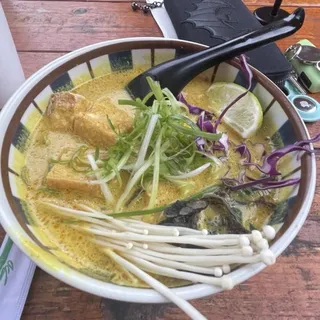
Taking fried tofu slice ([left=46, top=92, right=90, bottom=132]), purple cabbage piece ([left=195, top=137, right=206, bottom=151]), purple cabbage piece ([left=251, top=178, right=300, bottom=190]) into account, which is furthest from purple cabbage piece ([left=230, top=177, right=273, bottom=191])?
fried tofu slice ([left=46, top=92, right=90, bottom=132])

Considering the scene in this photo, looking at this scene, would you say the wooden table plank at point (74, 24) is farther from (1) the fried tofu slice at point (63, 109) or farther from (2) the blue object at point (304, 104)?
(1) the fried tofu slice at point (63, 109)

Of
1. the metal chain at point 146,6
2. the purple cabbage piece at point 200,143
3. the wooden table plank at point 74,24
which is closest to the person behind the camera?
the purple cabbage piece at point 200,143

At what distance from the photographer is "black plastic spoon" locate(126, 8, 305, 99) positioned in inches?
33.3

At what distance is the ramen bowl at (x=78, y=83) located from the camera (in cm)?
52

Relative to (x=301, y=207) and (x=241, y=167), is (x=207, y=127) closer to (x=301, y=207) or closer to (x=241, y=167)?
(x=241, y=167)

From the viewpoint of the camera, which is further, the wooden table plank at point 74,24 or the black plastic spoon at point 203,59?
the wooden table plank at point 74,24

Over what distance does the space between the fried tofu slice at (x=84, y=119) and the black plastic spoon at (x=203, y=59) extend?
0.37 ft

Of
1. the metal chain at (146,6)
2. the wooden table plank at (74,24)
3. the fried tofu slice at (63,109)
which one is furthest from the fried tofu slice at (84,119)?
the metal chain at (146,6)

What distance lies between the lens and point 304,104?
98 centimetres

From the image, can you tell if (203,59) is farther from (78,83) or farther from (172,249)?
(172,249)

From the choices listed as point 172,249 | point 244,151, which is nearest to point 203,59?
point 244,151

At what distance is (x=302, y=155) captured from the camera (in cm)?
68

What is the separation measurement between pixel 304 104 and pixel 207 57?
328mm

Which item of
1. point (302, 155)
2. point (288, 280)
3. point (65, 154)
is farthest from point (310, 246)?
point (65, 154)
